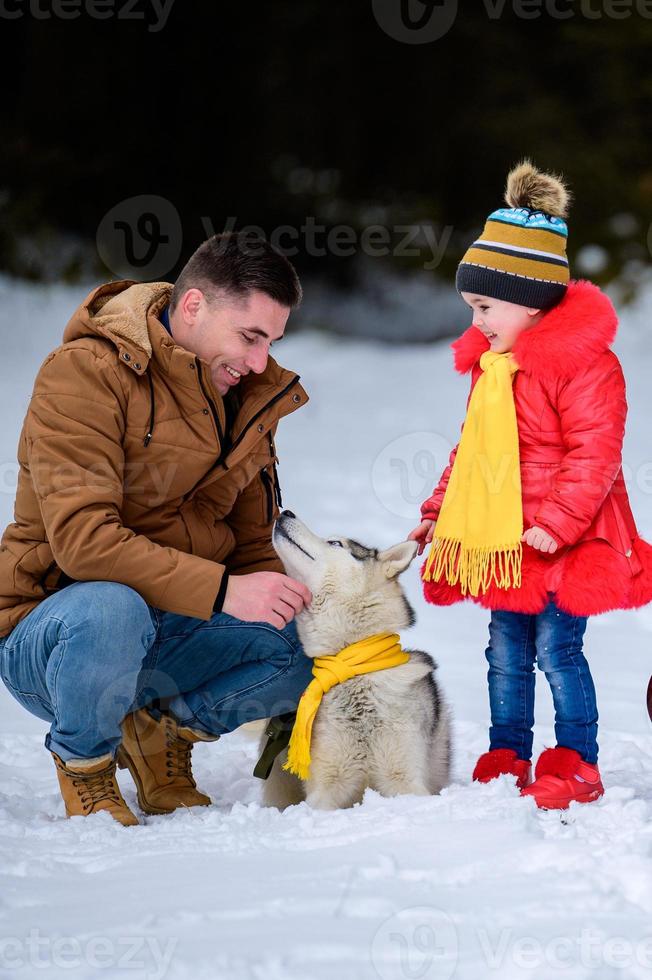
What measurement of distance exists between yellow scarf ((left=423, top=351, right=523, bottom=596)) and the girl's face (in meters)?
0.05

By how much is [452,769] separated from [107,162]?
814 cm

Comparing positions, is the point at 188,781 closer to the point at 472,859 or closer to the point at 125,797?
the point at 125,797

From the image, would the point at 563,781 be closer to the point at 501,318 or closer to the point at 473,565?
the point at 473,565

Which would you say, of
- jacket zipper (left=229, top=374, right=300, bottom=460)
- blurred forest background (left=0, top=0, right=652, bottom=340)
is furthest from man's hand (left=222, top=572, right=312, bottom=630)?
blurred forest background (left=0, top=0, right=652, bottom=340)

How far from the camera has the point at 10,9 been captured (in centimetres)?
980

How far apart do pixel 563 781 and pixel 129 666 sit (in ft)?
3.78

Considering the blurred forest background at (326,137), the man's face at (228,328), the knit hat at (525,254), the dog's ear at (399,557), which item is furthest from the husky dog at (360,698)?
the blurred forest background at (326,137)

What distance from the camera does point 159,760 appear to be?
3039 mm

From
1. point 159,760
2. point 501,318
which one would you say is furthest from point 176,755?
point 501,318

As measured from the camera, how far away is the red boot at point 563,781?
8.68ft

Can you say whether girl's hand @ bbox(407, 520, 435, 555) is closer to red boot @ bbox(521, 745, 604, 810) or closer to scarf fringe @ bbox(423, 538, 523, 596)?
scarf fringe @ bbox(423, 538, 523, 596)

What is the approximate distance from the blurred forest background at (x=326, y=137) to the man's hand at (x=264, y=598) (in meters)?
7.21

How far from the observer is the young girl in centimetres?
275

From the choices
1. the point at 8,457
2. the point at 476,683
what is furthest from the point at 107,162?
the point at 476,683
